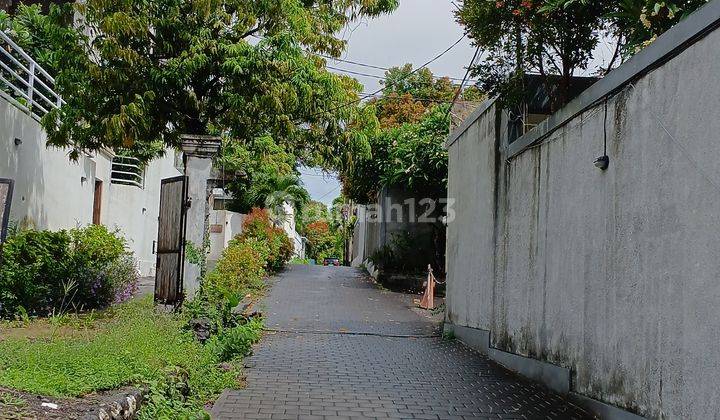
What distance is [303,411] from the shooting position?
624 centimetres

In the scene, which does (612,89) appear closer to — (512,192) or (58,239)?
(512,192)

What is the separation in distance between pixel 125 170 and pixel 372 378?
50.5 feet

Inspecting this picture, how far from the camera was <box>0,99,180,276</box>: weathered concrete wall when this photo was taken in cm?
1166

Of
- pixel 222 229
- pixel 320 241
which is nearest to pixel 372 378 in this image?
pixel 222 229

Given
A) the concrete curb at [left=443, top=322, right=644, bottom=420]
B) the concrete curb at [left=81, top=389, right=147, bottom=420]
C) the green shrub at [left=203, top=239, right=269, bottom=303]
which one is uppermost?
the green shrub at [left=203, top=239, right=269, bottom=303]

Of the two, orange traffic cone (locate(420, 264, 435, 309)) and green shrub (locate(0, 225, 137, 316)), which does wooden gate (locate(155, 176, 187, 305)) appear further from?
orange traffic cone (locate(420, 264, 435, 309))

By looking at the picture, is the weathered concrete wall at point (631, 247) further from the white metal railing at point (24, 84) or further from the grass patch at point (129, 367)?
the white metal railing at point (24, 84)

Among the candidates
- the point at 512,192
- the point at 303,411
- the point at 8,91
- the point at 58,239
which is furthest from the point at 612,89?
the point at 8,91

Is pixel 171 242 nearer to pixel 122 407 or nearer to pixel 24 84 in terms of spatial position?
pixel 24 84

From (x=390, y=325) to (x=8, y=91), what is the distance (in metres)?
8.43

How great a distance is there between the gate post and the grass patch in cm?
280

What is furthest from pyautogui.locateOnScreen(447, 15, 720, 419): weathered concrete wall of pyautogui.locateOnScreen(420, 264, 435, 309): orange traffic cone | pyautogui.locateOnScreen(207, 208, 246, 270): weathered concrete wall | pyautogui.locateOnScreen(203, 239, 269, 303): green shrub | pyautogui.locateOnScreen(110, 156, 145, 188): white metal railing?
pyautogui.locateOnScreen(207, 208, 246, 270): weathered concrete wall

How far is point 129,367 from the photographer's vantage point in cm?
563

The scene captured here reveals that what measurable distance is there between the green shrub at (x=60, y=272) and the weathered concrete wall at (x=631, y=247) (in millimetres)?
6263
